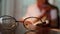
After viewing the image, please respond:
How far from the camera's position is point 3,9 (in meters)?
0.92

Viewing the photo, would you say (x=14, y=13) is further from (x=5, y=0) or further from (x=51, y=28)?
(x=51, y=28)

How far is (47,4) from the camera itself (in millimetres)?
915

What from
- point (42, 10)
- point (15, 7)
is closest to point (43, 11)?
point (42, 10)

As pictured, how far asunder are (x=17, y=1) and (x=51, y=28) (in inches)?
10.3

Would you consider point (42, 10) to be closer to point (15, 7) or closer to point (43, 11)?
point (43, 11)

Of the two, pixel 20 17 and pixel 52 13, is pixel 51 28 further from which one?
pixel 20 17

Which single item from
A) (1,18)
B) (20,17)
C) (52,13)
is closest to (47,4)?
(52,13)

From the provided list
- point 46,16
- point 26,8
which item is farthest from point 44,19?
point 26,8

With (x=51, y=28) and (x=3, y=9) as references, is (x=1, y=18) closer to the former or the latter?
(x=3, y=9)

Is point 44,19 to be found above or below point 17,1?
below

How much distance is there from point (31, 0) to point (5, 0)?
6.3 inches

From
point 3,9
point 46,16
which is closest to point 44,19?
point 46,16

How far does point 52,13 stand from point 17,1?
224 mm

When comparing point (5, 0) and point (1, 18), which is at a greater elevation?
point (5, 0)
